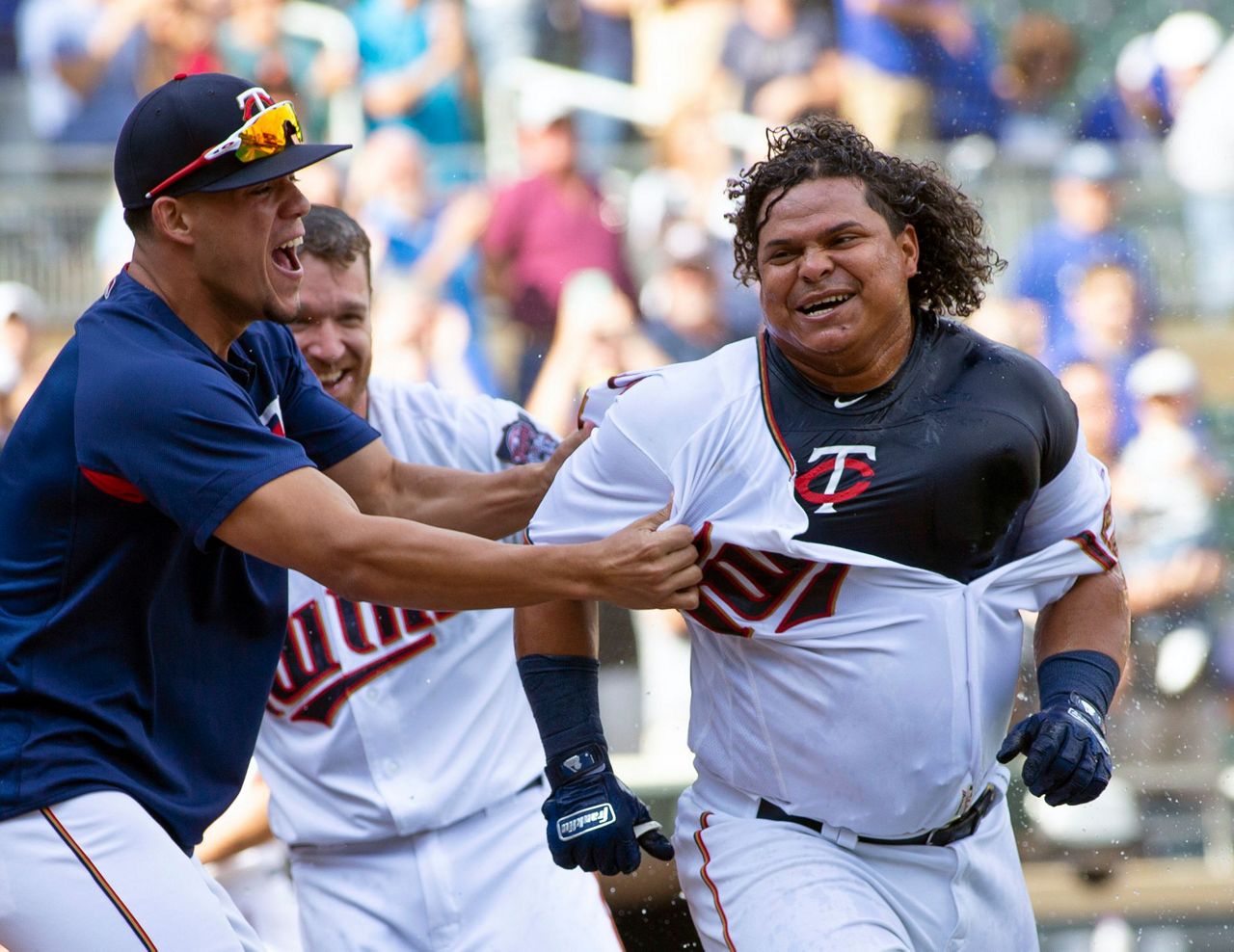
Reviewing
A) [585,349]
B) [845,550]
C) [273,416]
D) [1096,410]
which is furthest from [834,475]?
[585,349]

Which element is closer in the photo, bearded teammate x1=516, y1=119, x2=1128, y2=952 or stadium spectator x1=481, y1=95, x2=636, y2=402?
bearded teammate x1=516, y1=119, x2=1128, y2=952

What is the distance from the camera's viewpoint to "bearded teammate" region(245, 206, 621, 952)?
12.8 ft

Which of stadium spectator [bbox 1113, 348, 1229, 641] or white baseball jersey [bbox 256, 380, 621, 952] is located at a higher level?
white baseball jersey [bbox 256, 380, 621, 952]

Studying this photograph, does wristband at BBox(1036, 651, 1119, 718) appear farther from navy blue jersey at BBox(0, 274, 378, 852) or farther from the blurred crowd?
the blurred crowd

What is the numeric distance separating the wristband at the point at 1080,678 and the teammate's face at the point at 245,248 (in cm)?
162

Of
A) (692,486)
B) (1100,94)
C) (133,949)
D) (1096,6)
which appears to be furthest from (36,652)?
(1096,6)

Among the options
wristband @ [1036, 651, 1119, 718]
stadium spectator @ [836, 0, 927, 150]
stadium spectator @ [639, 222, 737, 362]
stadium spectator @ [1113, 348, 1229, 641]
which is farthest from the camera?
stadium spectator @ [836, 0, 927, 150]

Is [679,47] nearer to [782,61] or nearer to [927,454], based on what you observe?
[782,61]

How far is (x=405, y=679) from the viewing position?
3990 millimetres

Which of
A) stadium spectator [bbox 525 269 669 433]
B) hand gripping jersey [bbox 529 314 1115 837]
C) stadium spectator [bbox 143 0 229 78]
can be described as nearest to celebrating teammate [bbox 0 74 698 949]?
hand gripping jersey [bbox 529 314 1115 837]

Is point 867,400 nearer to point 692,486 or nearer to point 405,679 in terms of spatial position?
point 692,486

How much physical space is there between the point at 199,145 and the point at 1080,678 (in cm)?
192

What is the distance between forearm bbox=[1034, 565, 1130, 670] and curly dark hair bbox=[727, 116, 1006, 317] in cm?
63

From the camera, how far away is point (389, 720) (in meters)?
3.95
